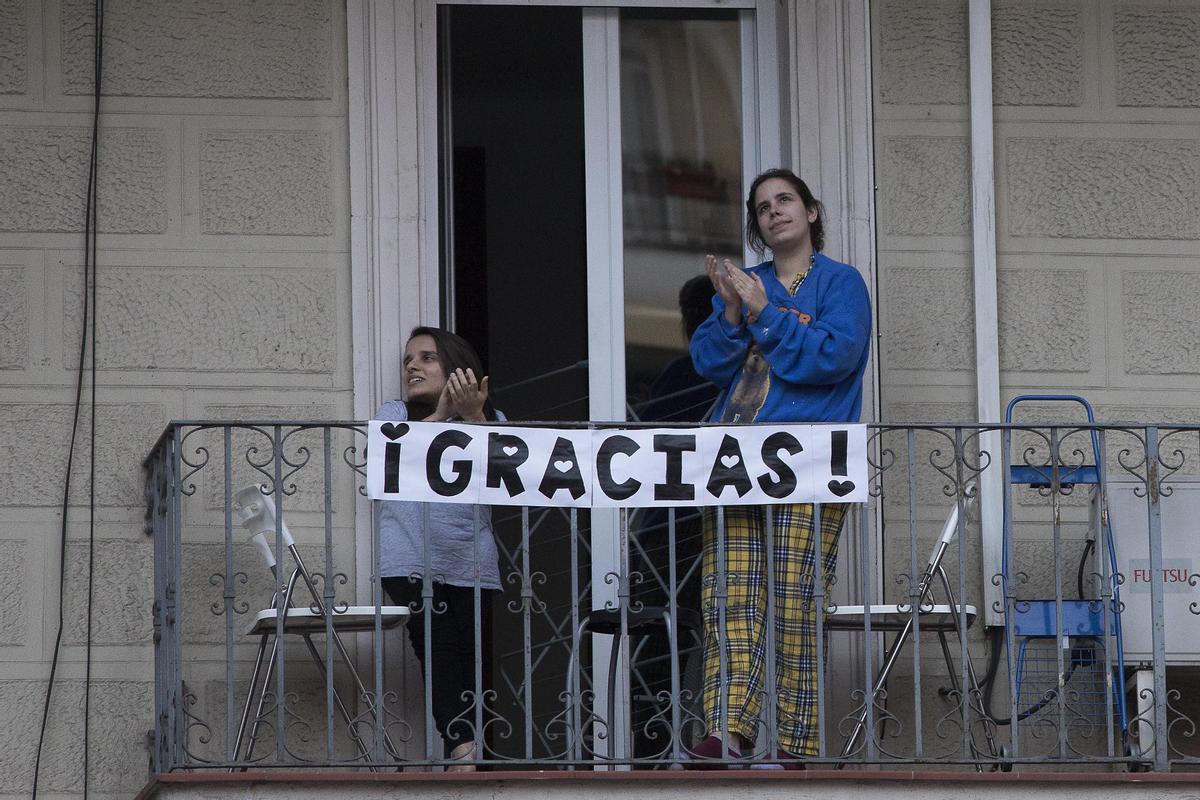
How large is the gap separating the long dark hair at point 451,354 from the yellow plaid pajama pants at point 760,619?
1.04m

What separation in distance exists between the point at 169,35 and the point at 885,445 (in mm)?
3007

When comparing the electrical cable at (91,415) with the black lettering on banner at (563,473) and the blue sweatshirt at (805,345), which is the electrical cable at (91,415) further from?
the blue sweatshirt at (805,345)

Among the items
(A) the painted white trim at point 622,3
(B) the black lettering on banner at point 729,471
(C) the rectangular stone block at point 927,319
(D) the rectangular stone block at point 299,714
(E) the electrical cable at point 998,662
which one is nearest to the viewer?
(B) the black lettering on banner at point 729,471

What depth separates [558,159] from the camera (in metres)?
8.84

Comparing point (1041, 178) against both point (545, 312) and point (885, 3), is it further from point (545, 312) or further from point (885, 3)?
point (545, 312)

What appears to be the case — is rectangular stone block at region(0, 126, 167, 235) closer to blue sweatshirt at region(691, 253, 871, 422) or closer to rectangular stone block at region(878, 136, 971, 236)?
blue sweatshirt at region(691, 253, 871, 422)

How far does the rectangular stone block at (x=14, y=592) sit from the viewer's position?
8.13 m

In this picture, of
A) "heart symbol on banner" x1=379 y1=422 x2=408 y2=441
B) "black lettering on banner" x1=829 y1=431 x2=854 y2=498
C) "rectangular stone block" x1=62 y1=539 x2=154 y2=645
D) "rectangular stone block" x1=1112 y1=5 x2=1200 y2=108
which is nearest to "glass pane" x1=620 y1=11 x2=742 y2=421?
"black lettering on banner" x1=829 y1=431 x2=854 y2=498

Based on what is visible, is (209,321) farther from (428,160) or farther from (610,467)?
(610,467)

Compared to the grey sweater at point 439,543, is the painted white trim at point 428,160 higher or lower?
higher

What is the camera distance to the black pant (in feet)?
25.1

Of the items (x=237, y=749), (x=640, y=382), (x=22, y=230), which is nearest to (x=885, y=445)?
(x=640, y=382)

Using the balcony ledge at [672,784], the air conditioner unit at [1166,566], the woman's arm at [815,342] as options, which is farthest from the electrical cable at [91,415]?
the air conditioner unit at [1166,566]

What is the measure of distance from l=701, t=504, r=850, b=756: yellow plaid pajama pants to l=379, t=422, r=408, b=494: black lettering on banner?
1019 millimetres
